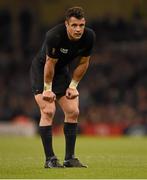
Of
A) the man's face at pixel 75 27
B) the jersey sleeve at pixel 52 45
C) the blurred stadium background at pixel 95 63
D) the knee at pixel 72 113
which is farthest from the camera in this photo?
the blurred stadium background at pixel 95 63

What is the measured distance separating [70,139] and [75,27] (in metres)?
1.52

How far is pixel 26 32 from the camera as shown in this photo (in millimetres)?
29641

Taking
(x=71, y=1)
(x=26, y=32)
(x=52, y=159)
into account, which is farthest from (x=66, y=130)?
(x=26, y=32)

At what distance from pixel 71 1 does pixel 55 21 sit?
1.33 metres

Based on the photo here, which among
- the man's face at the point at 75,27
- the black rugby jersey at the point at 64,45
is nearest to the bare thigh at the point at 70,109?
the black rugby jersey at the point at 64,45

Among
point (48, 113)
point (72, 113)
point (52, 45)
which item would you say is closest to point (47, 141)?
point (48, 113)

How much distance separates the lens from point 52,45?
30.4 ft

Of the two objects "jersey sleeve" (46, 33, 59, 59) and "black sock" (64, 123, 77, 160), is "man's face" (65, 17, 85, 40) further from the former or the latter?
"black sock" (64, 123, 77, 160)

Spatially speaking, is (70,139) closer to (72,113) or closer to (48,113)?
(72,113)

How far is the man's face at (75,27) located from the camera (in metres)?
9.12

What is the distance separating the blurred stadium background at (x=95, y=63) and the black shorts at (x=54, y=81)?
614 inches

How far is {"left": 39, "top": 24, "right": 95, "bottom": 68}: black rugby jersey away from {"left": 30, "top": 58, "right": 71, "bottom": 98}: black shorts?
0.17m

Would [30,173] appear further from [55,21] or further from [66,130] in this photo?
[55,21]

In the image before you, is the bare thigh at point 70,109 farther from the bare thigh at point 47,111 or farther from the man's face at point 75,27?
the man's face at point 75,27
